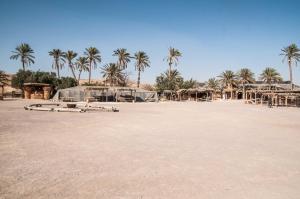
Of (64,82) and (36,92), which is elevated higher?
(64,82)

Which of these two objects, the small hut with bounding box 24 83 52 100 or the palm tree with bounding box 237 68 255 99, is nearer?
the small hut with bounding box 24 83 52 100

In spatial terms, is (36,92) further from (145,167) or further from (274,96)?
(145,167)

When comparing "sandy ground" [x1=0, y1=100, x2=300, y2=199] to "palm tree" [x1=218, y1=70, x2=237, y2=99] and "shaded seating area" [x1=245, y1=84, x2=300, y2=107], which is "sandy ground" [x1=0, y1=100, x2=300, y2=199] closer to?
"shaded seating area" [x1=245, y1=84, x2=300, y2=107]

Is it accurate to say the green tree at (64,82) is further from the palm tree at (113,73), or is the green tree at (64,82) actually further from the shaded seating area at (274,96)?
the shaded seating area at (274,96)

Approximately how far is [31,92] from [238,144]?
4993 cm

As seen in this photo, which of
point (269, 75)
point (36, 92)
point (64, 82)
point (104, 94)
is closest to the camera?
point (104, 94)

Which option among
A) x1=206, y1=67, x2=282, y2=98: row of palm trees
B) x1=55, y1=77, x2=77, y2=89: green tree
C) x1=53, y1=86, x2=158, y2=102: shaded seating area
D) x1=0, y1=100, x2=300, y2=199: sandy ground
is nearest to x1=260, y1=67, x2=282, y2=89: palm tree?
x1=206, y1=67, x2=282, y2=98: row of palm trees

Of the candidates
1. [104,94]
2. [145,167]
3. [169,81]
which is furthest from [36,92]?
[145,167]

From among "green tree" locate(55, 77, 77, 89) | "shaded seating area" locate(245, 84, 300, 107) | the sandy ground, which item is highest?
"green tree" locate(55, 77, 77, 89)

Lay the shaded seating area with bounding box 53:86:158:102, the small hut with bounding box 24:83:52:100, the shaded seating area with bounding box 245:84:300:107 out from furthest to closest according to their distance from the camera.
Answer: the small hut with bounding box 24:83:52:100 < the shaded seating area with bounding box 53:86:158:102 < the shaded seating area with bounding box 245:84:300:107

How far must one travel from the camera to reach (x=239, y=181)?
527 centimetres

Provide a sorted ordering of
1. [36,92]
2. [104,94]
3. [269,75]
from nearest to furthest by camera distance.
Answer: [104,94] < [36,92] < [269,75]

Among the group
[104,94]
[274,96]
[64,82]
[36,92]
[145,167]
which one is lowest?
[145,167]

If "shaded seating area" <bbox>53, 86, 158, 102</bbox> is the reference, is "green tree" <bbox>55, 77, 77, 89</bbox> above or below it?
above
